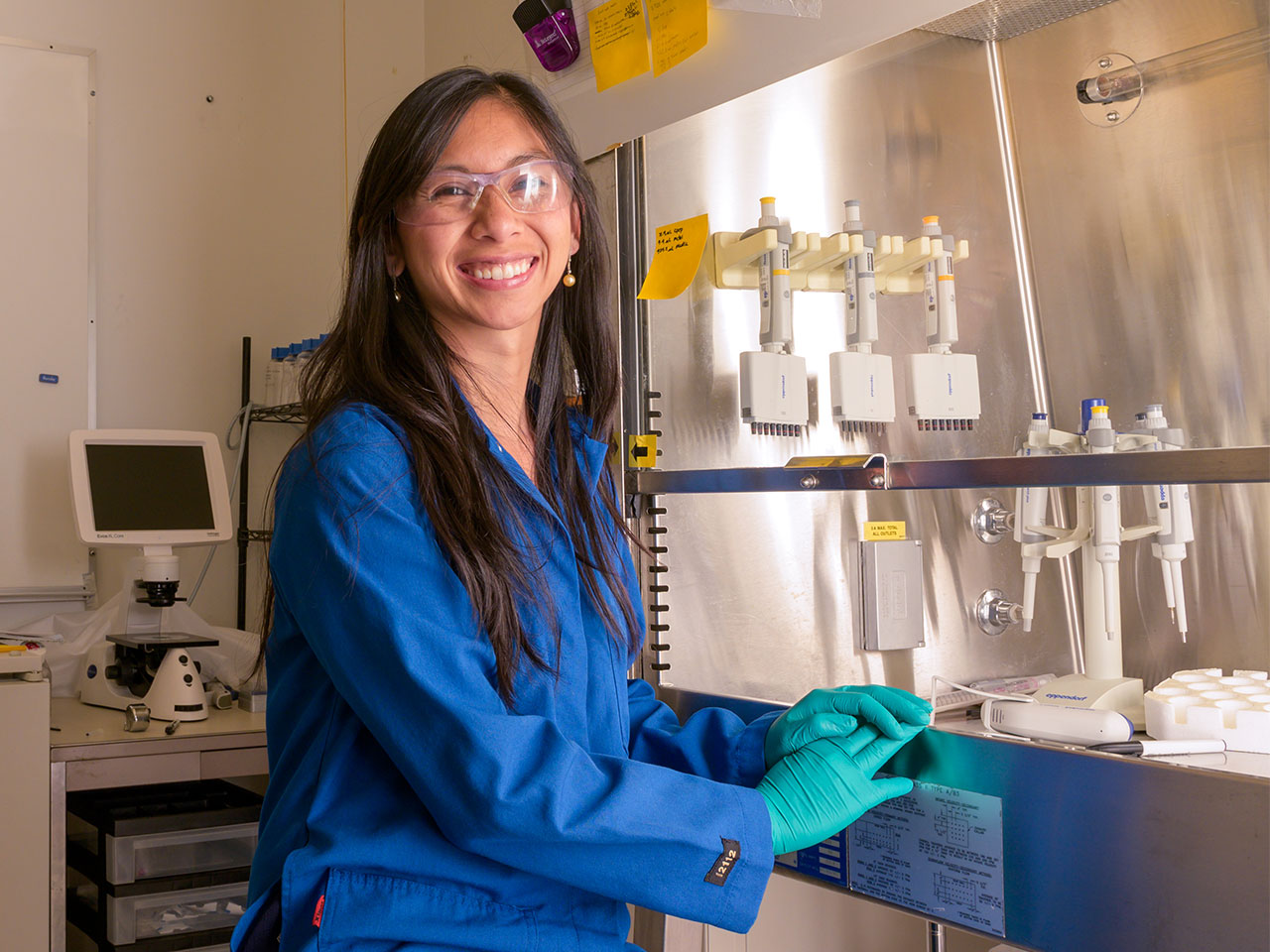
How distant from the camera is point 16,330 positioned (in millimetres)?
2727

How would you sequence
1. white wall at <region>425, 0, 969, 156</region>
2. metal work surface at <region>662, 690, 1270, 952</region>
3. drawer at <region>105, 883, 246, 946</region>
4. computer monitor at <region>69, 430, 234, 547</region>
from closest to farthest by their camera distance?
metal work surface at <region>662, 690, 1270, 952</region> → white wall at <region>425, 0, 969, 156</region> → drawer at <region>105, 883, 246, 946</region> → computer monitor at <region>69, 430, 234, 547</region>

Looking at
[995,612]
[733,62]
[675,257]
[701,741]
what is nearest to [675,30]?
[733,62]

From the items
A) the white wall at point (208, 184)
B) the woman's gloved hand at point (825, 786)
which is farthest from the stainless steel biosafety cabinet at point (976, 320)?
the white wall at point (208, 184)

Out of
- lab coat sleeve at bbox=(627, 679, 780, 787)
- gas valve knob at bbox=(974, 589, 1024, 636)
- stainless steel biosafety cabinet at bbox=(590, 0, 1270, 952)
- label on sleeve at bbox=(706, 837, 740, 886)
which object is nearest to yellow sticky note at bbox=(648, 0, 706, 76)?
stainless steel biosafety cabinet at bbox=(590, 0, 1270, 952)

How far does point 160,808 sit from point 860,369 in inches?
64.0

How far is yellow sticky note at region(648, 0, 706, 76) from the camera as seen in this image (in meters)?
1.85

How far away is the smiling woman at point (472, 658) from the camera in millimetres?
936

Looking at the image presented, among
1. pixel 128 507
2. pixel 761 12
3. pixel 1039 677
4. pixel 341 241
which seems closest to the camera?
pixel 1039 677

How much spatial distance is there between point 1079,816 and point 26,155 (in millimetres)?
2799

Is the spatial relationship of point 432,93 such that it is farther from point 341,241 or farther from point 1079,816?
point 341,241

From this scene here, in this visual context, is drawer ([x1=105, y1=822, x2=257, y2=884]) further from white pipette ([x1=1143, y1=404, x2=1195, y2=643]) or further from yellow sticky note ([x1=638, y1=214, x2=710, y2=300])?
white pipette ([x1=1143, y1=404, x2=1195, y2=643])

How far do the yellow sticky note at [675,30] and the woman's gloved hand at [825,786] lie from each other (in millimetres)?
1238

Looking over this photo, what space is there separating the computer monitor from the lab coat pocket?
1.71 metres

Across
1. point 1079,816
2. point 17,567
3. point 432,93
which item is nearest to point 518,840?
point 1079,816
